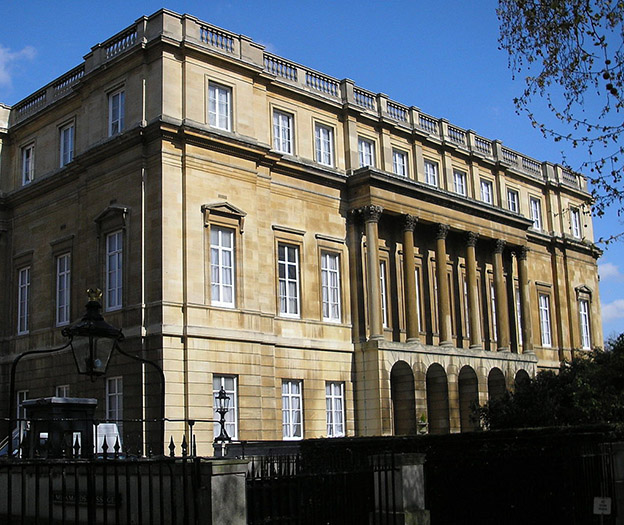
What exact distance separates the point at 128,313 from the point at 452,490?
560 inches

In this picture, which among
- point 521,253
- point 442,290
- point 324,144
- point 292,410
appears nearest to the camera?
point 292,410

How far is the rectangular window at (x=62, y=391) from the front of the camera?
31.9 m

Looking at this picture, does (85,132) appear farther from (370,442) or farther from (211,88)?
(370,442)

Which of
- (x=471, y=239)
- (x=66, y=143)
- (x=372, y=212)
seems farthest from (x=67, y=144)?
(x=471, y=239)

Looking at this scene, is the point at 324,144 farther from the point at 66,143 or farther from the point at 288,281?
the point at 66,143

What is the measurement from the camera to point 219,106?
103ft

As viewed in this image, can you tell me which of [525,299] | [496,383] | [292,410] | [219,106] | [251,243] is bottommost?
[292,410]

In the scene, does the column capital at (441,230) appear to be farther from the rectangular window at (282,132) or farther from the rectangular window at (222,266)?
the rectangular window at (222,266)

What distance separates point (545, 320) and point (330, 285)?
Result: 18003 millimetres

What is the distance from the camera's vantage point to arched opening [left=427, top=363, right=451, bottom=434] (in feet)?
122

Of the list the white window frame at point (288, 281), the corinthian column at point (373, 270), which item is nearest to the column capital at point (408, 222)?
the corinthian column at point (373, 270)

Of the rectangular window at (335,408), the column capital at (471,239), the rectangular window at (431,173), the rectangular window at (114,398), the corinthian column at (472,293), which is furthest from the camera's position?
the rectangular window at (431,173)

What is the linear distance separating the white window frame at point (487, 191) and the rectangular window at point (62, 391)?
23.2m

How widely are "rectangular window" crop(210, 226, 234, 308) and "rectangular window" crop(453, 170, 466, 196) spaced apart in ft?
50.9
